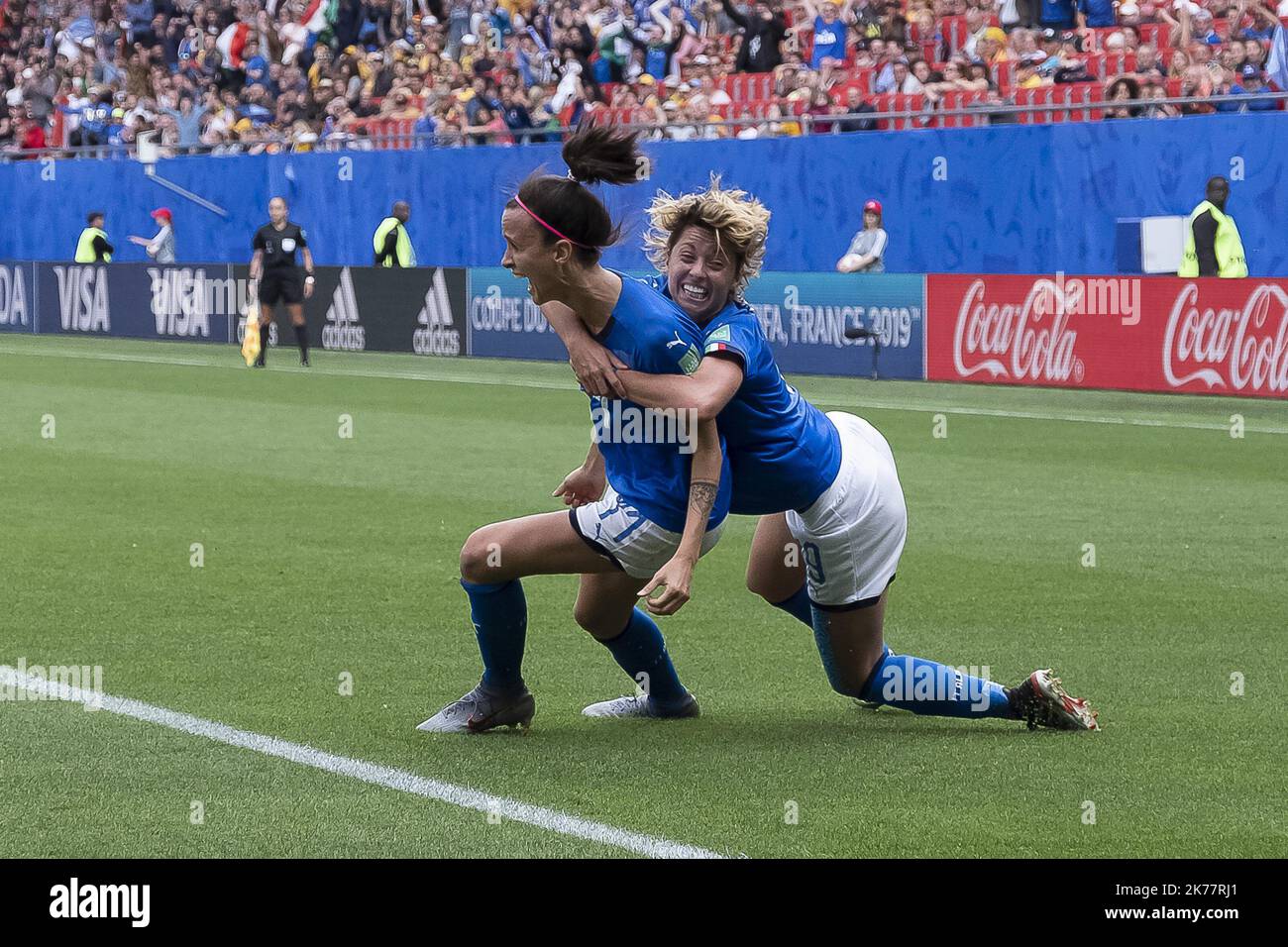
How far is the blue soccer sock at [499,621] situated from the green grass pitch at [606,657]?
29 centimetres

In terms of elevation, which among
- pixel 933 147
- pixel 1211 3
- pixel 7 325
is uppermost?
pixel 1211 3

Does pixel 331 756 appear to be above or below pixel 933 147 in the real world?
below

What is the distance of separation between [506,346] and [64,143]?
18380 millimetres

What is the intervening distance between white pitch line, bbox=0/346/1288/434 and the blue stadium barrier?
251 cm

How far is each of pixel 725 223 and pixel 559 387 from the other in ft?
54.4

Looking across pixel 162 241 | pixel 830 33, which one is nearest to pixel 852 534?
pixel 830 33

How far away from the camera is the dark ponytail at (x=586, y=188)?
580 centimetres

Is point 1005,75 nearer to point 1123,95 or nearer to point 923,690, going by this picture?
point 1123,95

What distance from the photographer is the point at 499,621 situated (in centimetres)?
636

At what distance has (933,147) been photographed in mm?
26547

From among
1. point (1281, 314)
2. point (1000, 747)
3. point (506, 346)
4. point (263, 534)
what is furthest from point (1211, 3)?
point (1000, 747)

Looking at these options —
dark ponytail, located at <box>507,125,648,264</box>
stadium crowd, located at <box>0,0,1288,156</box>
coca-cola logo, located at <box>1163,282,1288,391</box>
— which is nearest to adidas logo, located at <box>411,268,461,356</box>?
stadium crowd, located at <box>0,0,1288,156</box>
